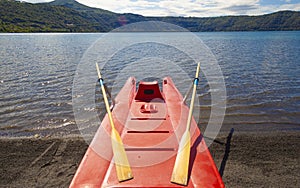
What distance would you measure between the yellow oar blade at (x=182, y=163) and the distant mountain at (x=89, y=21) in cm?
13013

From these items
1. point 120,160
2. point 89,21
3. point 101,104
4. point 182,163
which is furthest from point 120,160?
point 89,21

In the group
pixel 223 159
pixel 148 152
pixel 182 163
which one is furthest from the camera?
pixel 223 159

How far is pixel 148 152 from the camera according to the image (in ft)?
14.1

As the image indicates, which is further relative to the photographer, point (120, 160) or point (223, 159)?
point (223, 159)

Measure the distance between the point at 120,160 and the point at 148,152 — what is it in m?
0.57

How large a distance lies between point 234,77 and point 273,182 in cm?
1239

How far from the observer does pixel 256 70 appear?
64.6ft

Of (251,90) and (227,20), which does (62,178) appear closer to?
(251,90)

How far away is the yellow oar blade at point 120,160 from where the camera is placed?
11.8ft

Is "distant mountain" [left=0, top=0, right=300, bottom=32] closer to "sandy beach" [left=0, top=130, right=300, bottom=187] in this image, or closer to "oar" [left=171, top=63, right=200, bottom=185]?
"sandy beach" [left=0, top=130, right=300, bottom=187]

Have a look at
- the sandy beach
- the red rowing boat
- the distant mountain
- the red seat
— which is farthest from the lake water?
the distant mountain

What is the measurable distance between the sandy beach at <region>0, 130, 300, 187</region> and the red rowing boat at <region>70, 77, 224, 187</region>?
1.55 meters

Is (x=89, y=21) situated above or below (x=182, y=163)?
above

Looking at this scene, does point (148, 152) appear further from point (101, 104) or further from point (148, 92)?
point (101, 104)
